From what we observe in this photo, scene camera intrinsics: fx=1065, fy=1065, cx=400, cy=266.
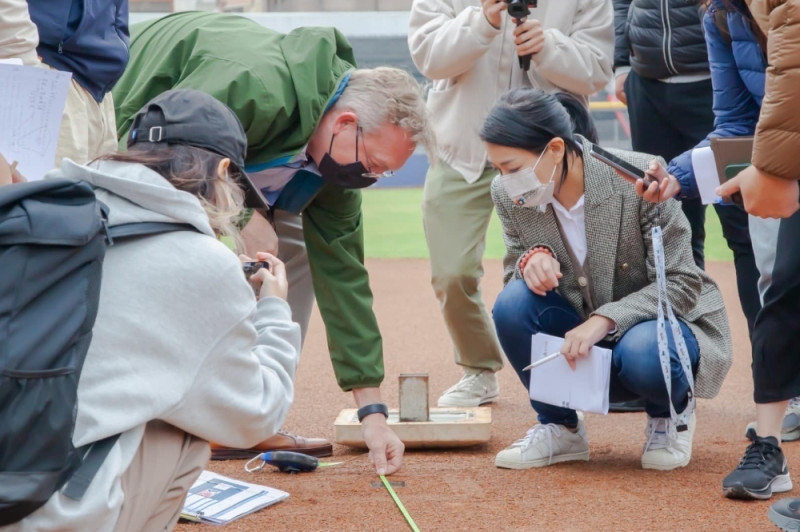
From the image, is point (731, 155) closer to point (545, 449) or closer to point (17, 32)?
point (545, 449)

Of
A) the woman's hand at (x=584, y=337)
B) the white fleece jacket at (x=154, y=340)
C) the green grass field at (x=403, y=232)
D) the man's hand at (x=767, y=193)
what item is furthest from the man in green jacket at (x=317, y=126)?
the green grass field at (x=403, y=232)

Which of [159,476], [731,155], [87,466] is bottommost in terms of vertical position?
[159,476]

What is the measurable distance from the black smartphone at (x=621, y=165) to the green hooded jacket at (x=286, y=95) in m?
0.78

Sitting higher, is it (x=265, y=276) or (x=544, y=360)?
(x=265, y=276)

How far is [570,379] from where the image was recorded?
10.8 ft

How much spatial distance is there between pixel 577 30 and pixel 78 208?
3.05 metres

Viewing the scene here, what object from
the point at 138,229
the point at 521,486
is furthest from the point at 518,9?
the point at 138,229

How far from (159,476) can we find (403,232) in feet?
30.5

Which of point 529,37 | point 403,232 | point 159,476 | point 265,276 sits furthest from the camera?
point 403,232

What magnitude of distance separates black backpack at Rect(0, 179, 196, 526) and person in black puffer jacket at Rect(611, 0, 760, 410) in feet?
8.91

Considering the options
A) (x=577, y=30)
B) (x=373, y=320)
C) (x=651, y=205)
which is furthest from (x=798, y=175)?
(x=577, y=30)

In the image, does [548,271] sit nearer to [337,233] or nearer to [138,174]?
[337,233]

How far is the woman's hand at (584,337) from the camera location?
10.6ft

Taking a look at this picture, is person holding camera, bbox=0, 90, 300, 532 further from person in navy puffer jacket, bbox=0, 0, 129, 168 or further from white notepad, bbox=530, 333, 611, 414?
white notepad, bbox=530, 333, 611, 414
